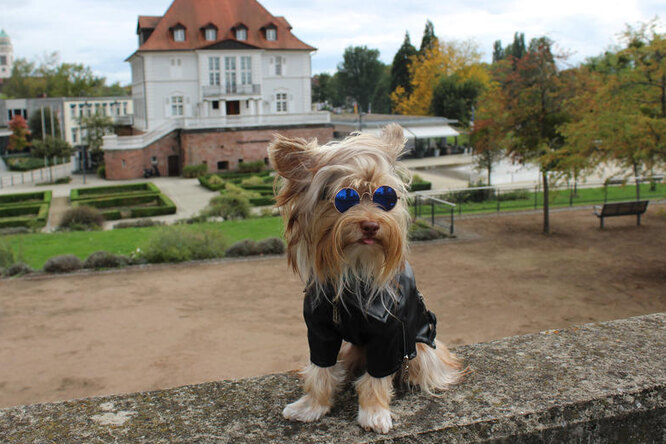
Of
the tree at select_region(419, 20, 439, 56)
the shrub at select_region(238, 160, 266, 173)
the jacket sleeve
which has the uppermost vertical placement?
the tree at select_region(419, 20, 439, 56)

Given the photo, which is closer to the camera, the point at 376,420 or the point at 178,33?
the point at 376,420

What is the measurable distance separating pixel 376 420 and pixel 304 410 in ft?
1.11

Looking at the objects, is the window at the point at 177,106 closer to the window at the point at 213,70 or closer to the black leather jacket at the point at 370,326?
the window at the point at 213,70

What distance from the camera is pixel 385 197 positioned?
2.71 meters

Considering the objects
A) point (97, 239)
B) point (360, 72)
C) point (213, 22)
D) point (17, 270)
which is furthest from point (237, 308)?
point (360, 72)

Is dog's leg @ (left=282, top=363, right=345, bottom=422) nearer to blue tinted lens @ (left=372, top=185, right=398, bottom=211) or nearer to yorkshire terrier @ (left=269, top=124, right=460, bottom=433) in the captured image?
yorkshire terrier @ (left=269, top=124, right=460, bottom=433)

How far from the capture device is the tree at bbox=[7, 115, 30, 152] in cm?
6200

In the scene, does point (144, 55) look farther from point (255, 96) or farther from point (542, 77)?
point (542, 77)

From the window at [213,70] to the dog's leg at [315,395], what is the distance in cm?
4516

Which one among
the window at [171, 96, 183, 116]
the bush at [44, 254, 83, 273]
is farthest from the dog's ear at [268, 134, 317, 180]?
the window at [171, 96, 183, 116]

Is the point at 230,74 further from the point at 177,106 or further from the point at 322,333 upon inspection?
the point at 322,333

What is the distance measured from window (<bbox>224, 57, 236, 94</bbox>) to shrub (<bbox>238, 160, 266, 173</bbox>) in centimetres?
843

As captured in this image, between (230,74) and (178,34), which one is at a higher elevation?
(178,34)

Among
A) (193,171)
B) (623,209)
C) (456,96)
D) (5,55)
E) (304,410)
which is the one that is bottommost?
(623,209)
